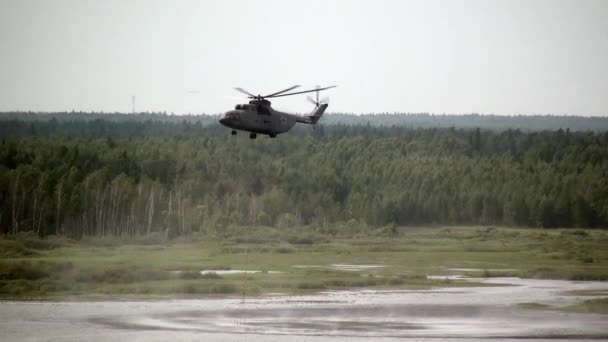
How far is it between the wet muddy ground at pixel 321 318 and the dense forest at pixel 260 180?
4261cm

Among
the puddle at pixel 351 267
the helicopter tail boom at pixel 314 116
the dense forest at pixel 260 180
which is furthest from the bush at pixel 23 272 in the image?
the helicopter tail boom at pixel 314 116

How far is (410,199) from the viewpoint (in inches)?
6393

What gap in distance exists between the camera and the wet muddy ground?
83188 mm

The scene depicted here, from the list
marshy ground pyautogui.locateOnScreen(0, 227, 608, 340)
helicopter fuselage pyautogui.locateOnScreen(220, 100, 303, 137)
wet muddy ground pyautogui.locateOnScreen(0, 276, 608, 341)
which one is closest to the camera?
wet muddy ground pyautogui.locateOnScreen(0, 276, 608, 341)

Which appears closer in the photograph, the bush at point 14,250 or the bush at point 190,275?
the bush at point 190,275

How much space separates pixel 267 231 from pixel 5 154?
106ft

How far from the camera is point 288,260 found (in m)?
124

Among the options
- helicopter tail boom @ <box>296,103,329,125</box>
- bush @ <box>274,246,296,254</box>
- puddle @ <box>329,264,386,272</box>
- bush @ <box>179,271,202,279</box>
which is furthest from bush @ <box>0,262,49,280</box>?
helicopter tail boom @ <box>296,103,329,125</box>

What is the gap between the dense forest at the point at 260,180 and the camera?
140875mm

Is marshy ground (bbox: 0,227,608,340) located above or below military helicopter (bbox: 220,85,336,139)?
below

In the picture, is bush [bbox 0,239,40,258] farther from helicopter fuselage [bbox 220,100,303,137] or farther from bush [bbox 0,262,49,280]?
helicopter fuselage [bbox 220,100,303,137]

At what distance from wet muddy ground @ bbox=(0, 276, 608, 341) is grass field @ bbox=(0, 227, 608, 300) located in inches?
218

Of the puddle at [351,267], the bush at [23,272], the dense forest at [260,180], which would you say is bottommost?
the puddle at [351,267]

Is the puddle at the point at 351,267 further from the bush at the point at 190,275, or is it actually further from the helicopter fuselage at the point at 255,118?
the helicopter fuselage at the point at 255,118
